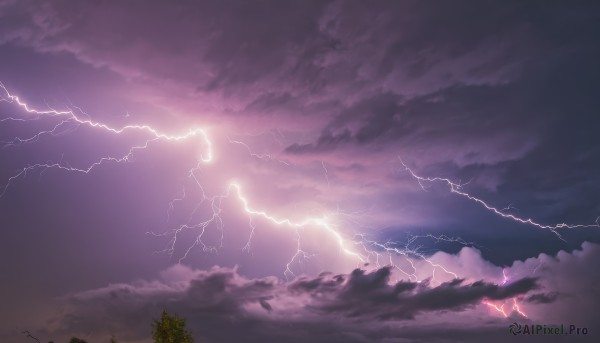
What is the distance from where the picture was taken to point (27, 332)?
27.9 meters

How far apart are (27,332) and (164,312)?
837 cm

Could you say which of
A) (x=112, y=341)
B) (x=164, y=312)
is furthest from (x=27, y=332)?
(x=164, y=312)

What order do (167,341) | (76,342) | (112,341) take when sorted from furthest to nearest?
1. (76,342)
2. (112,341)
3. (167,341)

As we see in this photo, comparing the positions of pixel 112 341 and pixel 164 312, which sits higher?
pixel 164 312

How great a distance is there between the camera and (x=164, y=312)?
27.8 meters

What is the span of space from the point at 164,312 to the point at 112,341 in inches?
176

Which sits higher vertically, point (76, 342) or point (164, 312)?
point (164, 312)

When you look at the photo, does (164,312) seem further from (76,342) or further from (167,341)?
(76,342)

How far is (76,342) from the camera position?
108 feet

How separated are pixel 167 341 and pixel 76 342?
10453 mm

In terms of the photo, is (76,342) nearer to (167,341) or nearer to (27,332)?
(27,332)

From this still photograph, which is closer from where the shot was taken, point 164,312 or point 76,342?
point 164,312

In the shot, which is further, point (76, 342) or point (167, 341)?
point (76, 342)

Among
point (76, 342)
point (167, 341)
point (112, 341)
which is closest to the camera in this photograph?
point (167, 341)
